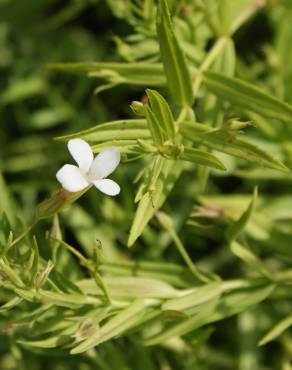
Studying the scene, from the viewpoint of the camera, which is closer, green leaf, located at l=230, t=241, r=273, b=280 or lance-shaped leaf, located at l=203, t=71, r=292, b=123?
lance-shaped leaf, located at l=203, t=71, r=292, b=123

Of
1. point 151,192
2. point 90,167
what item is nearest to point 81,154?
point 90,167

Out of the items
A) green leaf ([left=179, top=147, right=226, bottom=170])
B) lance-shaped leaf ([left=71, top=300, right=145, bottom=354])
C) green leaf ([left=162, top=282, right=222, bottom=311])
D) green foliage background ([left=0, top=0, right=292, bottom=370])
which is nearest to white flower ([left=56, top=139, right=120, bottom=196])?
green foliage background ([left=0, top=0, right=292, bottom=370])

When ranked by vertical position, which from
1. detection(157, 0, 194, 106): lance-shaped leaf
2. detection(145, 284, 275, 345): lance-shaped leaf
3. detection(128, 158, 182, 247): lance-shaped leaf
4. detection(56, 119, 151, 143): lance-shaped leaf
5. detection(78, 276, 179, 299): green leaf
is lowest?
detection(145, 284, 275, 345): lance-shaped leaf

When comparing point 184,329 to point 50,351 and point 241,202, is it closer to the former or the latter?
point 50,351

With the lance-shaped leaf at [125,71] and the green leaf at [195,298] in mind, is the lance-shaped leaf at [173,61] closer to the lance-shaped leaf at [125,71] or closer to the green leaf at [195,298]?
the lance-shaped leaf at [125,71]

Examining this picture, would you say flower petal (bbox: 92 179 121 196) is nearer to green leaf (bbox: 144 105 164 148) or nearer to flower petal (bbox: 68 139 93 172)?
flower petal (bbox: 68 139 93 172)

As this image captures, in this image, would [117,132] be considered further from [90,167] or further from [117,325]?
[117,325]
